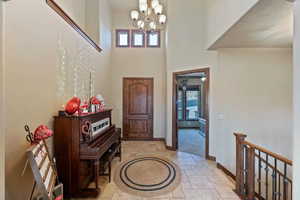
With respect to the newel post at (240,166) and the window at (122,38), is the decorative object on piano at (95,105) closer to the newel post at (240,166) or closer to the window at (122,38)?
the newel post at (240,166)

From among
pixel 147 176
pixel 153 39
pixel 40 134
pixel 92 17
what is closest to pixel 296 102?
pixel 40 134

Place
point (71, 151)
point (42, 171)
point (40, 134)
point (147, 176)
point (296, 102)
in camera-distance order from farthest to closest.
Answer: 1. point (147, 176)
2. point (71, 151)
3. point (40, 134)
4. point (42, 171)
5. point (296, 102)

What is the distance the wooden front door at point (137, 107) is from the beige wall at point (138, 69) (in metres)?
0.18

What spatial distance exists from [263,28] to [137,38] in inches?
169

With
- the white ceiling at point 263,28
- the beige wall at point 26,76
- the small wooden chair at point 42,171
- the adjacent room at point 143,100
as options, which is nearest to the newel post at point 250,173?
the adjacent room at point 143,100

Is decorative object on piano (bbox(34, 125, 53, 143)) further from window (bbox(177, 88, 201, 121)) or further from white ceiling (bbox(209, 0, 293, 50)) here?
window (bbox(177, 88, 201, 121))

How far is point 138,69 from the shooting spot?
243 inches

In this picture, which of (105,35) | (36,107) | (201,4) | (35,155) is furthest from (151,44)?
(35,155)

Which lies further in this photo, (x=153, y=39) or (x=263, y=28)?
(x=153, y=39)

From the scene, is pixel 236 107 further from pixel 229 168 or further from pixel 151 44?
pixel 151 44

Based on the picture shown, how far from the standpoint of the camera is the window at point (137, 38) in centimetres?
618

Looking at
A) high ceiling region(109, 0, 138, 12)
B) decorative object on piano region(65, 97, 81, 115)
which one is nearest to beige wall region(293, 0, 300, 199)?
decorative object on piano region(65, 97, 81, 115)

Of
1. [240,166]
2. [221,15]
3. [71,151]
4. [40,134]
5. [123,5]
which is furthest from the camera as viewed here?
[123,5]

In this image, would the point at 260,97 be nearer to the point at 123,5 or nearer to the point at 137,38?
the point at 137,38
